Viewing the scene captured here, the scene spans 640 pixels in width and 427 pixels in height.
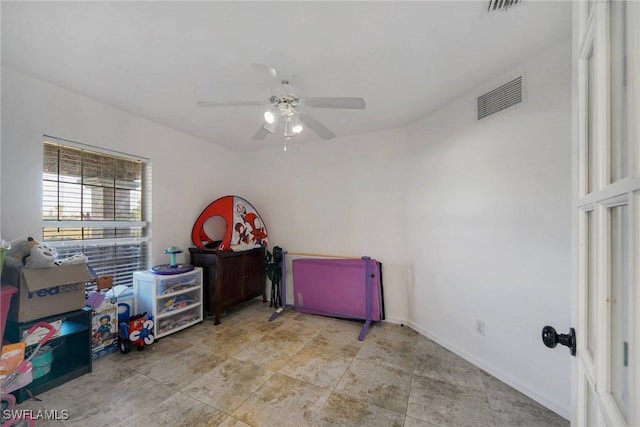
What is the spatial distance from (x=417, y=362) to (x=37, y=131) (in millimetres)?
3910

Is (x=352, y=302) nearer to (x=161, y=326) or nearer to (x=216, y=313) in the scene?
(x=216, y=313)

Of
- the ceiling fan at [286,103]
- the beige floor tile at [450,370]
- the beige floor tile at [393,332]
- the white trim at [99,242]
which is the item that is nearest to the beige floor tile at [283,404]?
the beige floor tile at [450,370]

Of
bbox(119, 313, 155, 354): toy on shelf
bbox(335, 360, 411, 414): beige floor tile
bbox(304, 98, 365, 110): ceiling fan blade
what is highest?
bbox(304, 98, 365, 110): ceiling fan blade

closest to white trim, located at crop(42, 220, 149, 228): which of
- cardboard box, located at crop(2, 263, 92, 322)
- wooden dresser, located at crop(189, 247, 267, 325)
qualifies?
cardboard box, located at crop(2, 263, 92, 322)

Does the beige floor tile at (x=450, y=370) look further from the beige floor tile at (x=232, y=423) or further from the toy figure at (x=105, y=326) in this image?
the toy figure at (x=105, y=326)

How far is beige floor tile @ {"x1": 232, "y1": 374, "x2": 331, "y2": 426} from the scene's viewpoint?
162 centimetres

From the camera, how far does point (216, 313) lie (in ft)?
9.89

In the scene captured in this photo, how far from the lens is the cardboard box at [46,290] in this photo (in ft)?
5.60

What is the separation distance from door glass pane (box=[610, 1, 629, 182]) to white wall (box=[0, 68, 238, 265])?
11.0 feet

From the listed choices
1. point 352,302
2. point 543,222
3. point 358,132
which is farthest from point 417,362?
point 358,132

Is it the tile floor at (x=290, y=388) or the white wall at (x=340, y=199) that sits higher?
the white wall at (x=340, y=199)

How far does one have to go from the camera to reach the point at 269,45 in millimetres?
1604

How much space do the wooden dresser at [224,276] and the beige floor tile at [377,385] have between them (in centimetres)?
180

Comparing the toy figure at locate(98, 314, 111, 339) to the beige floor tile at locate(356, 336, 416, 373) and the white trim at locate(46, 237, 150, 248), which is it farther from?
the beige floor tile at locate(356, 336, 416, 373)
